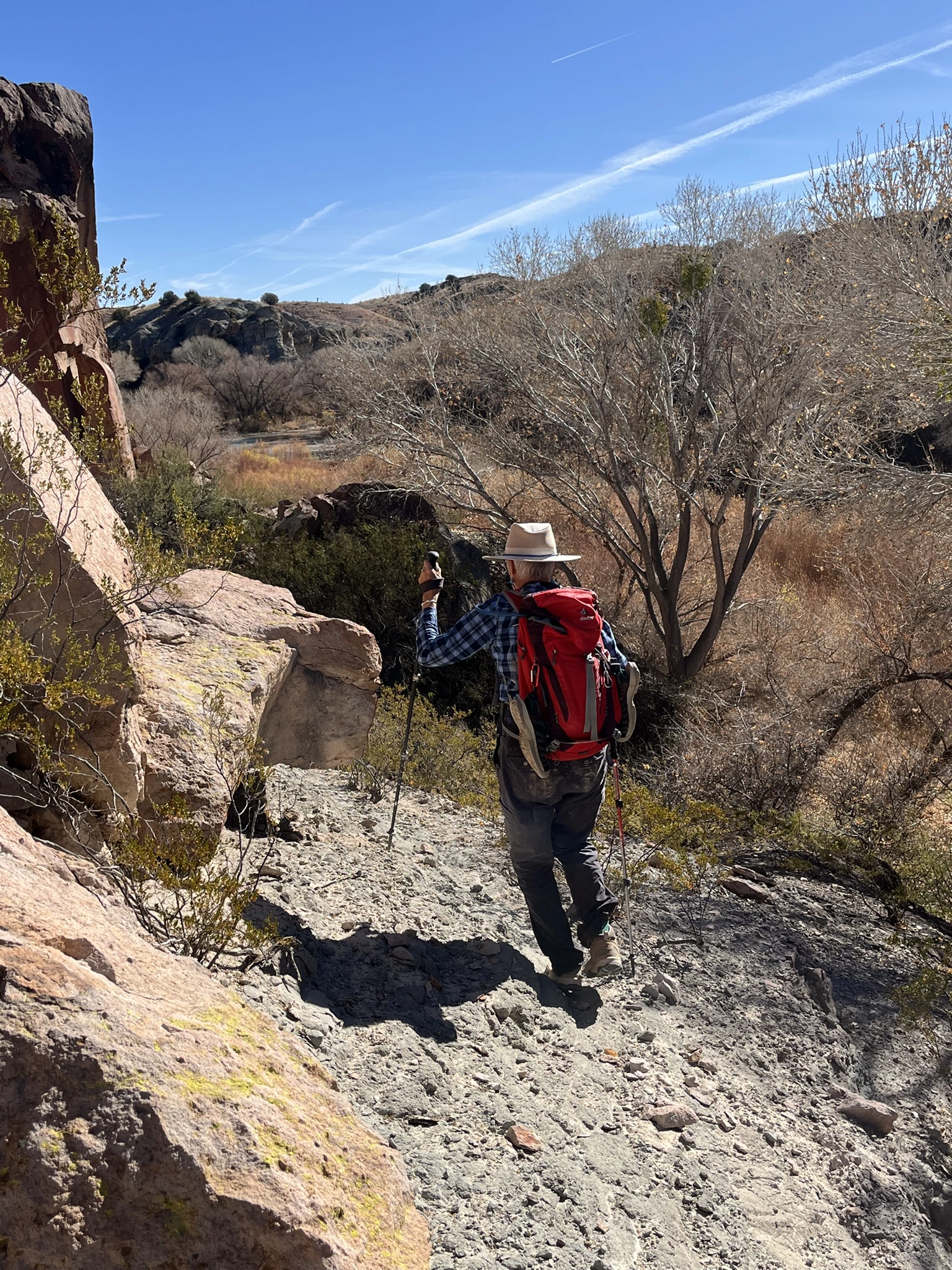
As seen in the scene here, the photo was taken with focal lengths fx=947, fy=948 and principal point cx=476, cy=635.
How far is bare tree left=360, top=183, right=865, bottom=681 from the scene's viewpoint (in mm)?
10320

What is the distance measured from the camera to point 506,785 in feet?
11.3

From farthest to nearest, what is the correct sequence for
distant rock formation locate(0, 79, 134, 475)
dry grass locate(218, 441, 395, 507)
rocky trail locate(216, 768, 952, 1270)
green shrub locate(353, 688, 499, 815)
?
dry grass locate(218, 441, 395, 507)
distant rock formation locate(0, 79, 134, 475)
green shrub locate(353, 688, 499, 815)
rocky trail locate(216, 768, 952, 1270)

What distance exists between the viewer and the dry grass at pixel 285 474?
1570 centimetres

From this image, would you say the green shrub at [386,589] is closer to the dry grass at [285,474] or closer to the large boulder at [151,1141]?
the dry grass at [285,474]

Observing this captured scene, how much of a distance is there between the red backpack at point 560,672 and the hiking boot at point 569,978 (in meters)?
0.84

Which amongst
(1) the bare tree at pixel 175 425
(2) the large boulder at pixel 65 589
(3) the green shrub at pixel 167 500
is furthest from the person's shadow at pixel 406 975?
(1) the bare tree at pixel 175 425

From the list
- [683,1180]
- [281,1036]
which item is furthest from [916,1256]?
[281,1036]

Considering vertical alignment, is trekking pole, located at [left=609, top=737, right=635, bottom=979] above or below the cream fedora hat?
below

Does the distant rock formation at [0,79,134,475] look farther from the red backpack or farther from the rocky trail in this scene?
the red backpack

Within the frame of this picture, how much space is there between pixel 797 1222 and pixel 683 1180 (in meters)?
0.35

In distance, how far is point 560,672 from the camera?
3.27m

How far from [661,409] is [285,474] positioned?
968 cm

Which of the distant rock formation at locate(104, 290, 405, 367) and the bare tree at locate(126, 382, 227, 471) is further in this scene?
the distant rock formation at locate(104, 290, 405, 367)

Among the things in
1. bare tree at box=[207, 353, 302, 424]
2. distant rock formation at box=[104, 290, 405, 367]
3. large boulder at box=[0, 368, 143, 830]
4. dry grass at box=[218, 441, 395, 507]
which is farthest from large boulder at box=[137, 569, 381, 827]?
distant rock formation at box=[104, 290, 405, 367]
